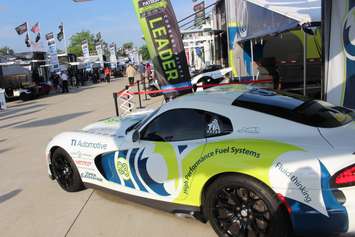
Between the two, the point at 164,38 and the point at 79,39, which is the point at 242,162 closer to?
the point at 164,38

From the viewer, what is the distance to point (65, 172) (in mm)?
5137

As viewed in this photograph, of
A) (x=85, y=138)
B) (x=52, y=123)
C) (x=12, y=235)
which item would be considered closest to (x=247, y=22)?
(x=52, y=123)

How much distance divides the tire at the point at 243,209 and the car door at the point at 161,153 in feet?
1.35

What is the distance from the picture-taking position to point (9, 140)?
10.0 metres

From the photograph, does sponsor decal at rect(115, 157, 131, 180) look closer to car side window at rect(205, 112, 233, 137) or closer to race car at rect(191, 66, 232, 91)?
car side window at rect(205, 112, 233, 137)

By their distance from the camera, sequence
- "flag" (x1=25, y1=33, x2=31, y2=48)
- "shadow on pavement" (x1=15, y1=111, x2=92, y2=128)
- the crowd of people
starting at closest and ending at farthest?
"shadow on pavement" (x1=15, y1=111, x2=92, y2=128) → the crowd of people → "flag" (x1=25, y1=33, x2=31, y2=48)

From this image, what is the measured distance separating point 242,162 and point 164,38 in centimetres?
606

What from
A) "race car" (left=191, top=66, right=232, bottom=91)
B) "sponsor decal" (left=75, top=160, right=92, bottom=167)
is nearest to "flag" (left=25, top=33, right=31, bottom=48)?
"race car" (left=191, top=66, right=232, bottom=91)

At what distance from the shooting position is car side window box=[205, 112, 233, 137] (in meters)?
3.48

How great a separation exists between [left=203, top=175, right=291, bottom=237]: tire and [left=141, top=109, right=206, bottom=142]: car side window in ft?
1.90

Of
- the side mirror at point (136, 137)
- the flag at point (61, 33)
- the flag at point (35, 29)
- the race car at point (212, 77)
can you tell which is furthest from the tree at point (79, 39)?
the side mirror at point (136, 137)

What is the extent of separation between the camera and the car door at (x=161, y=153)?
367 cm

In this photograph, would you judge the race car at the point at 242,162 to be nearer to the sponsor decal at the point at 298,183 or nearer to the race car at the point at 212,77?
the sponsor decal at the point at 298,183

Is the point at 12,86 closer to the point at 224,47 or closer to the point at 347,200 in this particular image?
the point at 224,47
